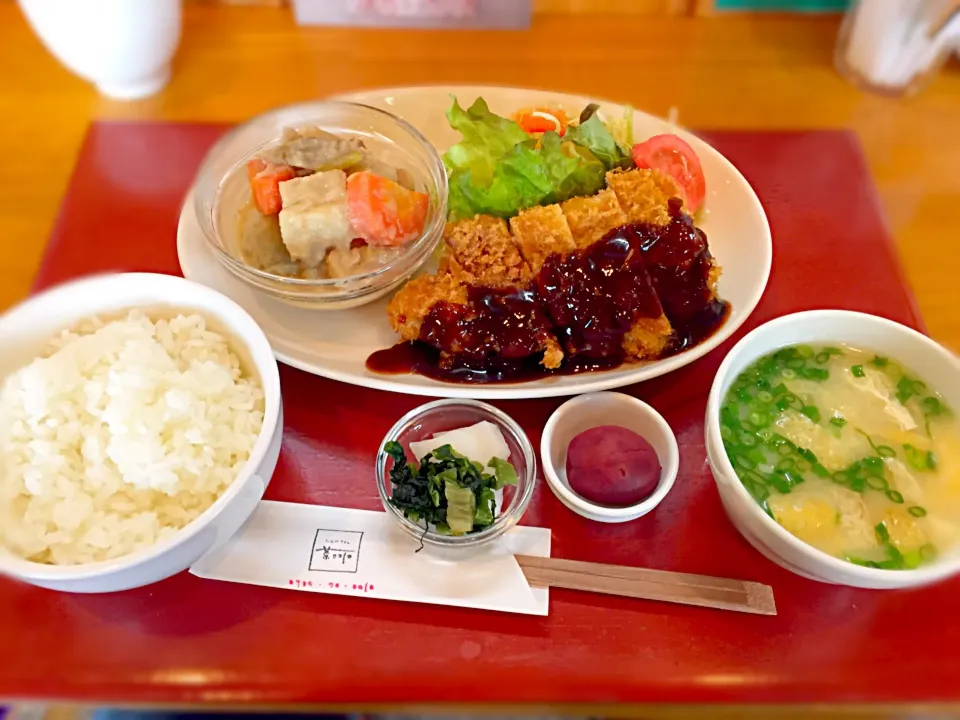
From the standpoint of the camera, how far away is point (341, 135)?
2139 millimetres

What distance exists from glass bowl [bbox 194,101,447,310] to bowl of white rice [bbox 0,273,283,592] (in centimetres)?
16

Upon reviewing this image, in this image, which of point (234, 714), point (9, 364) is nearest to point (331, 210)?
point (9, 364)

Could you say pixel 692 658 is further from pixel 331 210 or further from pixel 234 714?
pixel 331 210

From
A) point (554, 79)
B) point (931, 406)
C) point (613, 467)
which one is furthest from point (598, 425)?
point (554, 79)

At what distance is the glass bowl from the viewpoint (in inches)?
69.3

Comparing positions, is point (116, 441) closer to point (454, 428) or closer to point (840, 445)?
point (454, 428)

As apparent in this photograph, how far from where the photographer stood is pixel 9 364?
5.37 feet

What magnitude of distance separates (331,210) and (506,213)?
0.44 metres

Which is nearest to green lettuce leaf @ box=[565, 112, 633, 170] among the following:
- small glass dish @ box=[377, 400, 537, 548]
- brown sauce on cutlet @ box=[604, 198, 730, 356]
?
brown sauce on cutlet @ box=[604, 198, 730, 356]

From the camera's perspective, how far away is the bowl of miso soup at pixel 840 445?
4.69 ft

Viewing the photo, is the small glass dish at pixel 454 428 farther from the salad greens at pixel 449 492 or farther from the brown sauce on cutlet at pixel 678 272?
the brown sauce on cutlet at pixel 678 272

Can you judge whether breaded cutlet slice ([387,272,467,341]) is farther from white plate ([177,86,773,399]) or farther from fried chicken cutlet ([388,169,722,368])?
white plate ([177,86,773,399])

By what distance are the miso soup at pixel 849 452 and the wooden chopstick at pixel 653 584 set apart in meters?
0.16

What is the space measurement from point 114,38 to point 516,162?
4.59 ft
